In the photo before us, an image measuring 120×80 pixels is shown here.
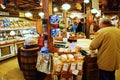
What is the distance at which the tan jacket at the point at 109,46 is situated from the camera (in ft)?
10.5

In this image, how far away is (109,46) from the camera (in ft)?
10.5

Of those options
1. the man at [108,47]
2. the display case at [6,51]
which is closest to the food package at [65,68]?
the man at [108,47]

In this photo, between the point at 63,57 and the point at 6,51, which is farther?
the point at 6,51

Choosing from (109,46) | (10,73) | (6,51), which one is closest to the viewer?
(109,46)

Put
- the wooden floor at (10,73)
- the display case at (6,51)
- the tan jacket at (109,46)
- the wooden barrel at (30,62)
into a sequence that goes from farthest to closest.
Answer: the display case at (6,51) → the wooden floor at (10,73) → the wooden barrel at (30,62) → the tan jacket at (109,46)

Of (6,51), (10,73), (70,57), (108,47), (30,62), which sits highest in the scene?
(108,47)

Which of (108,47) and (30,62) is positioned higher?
(108,47)

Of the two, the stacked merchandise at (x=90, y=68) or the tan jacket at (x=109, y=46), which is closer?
the tan jacket at (x=109, y=46)

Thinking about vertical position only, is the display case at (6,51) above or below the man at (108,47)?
below

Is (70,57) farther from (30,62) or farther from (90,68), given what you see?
(30,62)

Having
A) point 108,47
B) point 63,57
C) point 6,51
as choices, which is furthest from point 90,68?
point 6,51

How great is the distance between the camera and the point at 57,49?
442 cm

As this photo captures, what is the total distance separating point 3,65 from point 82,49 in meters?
4.13

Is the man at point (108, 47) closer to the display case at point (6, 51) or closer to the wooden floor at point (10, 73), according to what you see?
the wooden floor at point (10, 73)
